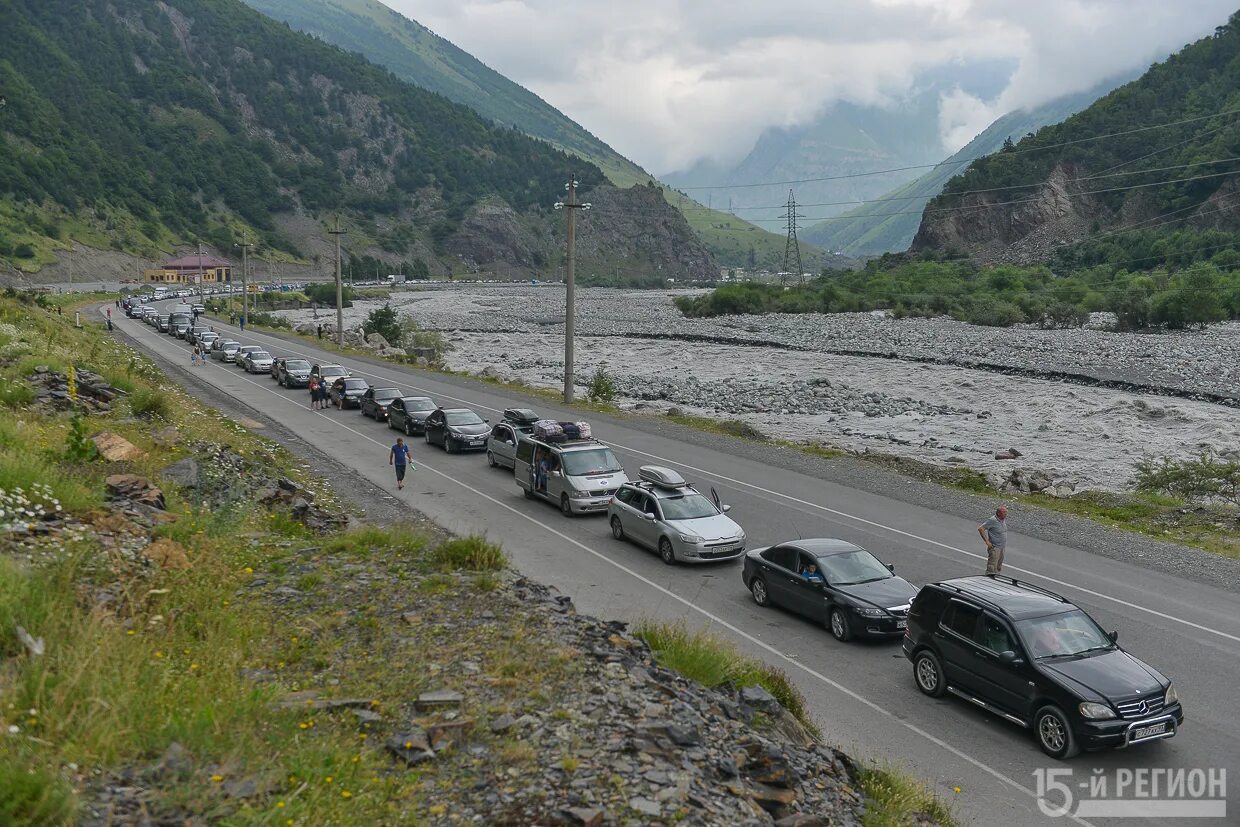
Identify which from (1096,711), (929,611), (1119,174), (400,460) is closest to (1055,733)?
(1096,711)

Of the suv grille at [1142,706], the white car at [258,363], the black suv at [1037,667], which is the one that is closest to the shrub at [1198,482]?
the black suv at [1037,667]

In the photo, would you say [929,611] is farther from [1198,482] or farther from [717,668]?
[1198,482]

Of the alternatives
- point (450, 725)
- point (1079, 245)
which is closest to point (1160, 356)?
point (450, 725)

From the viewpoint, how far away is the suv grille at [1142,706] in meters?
9.38

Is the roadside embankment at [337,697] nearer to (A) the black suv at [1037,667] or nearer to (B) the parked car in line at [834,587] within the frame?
(A) the black suv at [1037,667]

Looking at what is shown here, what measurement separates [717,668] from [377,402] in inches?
1093

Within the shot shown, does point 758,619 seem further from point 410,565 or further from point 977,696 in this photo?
point 410,565

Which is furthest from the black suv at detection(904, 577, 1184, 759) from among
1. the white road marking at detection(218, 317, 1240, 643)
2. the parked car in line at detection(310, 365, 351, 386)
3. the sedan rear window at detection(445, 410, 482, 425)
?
the parked car in line at detection(310, 365, 351, 386)

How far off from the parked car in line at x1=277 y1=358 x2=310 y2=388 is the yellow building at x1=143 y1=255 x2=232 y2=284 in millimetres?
117022

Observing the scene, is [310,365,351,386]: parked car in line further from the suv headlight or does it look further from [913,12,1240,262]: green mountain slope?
[913,12,1240,262]: green mountain slope

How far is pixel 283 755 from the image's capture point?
6680 millimetres

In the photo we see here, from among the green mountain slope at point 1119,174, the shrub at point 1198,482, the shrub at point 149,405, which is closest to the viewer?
the shrub at point 1198,482

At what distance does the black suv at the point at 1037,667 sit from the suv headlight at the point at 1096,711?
1 cm

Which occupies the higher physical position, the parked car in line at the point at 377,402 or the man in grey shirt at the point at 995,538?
the man in grey shirt at the point at 995,538
